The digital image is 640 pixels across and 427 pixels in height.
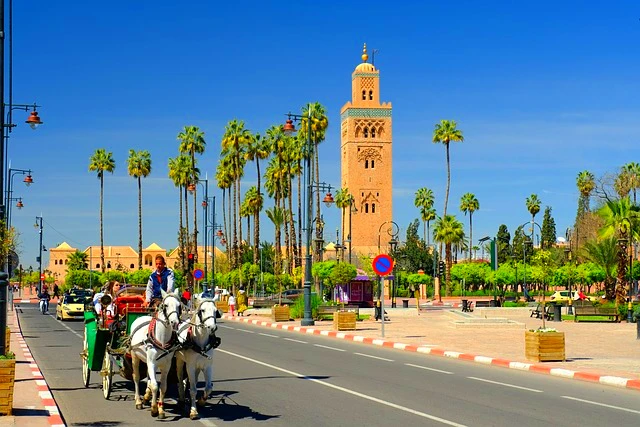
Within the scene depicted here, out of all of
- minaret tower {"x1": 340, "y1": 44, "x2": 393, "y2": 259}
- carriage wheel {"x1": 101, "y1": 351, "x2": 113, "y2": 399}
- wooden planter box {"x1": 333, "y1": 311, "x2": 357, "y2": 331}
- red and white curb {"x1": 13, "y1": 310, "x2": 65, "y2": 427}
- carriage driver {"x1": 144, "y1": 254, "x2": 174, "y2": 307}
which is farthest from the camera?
minaret tower {"x1": 340, "y1": 44, "x2": 393, "y2": 259}

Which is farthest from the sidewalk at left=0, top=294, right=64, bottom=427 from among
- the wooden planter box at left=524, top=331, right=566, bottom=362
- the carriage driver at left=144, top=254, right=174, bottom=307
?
the wooden planter box at left=524, top=331, right=566, bottom=362

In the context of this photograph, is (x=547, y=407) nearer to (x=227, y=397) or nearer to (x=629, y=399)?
(x=629, y=399)

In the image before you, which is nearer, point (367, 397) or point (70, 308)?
point (367, 397)

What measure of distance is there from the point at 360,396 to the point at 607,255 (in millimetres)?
43006

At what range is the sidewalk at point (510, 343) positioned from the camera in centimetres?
1891

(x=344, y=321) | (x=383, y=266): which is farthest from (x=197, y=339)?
(x=344, y=321)

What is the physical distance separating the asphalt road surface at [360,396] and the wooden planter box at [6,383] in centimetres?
80

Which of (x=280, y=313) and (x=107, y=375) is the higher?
(x=107, y=375)

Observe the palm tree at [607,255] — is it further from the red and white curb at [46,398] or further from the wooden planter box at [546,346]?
the red and white curb at [46,398]

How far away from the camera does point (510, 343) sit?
2777 cm

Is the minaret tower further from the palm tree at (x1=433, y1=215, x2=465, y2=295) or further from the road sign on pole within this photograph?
the road sign on pole

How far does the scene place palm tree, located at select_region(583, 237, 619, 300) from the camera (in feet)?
177

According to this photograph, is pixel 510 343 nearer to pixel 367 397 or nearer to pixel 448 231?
pixel 367 397

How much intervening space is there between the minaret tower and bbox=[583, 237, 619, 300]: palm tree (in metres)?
79.7
